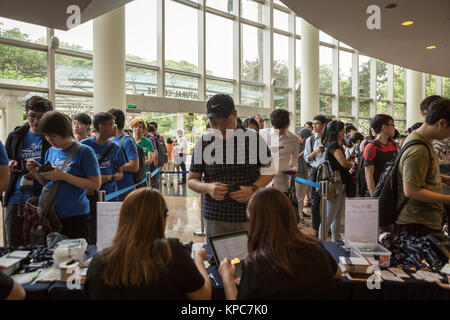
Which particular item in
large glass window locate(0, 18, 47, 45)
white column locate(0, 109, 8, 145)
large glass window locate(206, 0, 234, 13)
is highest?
large glass window locate(206, 0, 234, 13)

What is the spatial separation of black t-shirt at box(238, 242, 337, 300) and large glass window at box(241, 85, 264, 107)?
12.0 m

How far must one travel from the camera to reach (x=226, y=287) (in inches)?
57.7

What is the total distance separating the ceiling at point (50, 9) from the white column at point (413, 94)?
1688 centimetres

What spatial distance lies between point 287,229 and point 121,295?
67 cm

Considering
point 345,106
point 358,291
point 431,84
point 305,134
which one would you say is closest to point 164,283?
point 358,291

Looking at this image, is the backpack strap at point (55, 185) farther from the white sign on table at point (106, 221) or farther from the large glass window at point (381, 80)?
the large glass window at point (381, 80)

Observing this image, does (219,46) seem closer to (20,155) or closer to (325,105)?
(325,105)

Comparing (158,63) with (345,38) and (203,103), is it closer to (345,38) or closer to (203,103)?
(203,103)


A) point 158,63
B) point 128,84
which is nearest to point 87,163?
point 128,84

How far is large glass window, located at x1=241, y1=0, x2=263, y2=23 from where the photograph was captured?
42.0 ft

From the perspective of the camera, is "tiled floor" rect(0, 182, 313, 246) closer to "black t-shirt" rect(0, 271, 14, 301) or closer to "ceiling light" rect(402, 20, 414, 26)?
"black t-shirt" rect(0, 271, 14, 301)

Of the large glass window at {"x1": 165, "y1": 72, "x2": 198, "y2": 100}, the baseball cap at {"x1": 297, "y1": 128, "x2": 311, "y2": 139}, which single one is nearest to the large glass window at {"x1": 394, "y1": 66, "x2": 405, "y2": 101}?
the large glass window at {"x1": 165, "y1": 72, "x2": 198, "y2": 100}

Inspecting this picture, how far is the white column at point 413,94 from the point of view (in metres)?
16.7

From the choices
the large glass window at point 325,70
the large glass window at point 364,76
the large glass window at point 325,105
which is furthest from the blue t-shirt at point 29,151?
the large glass window at point 364,76
